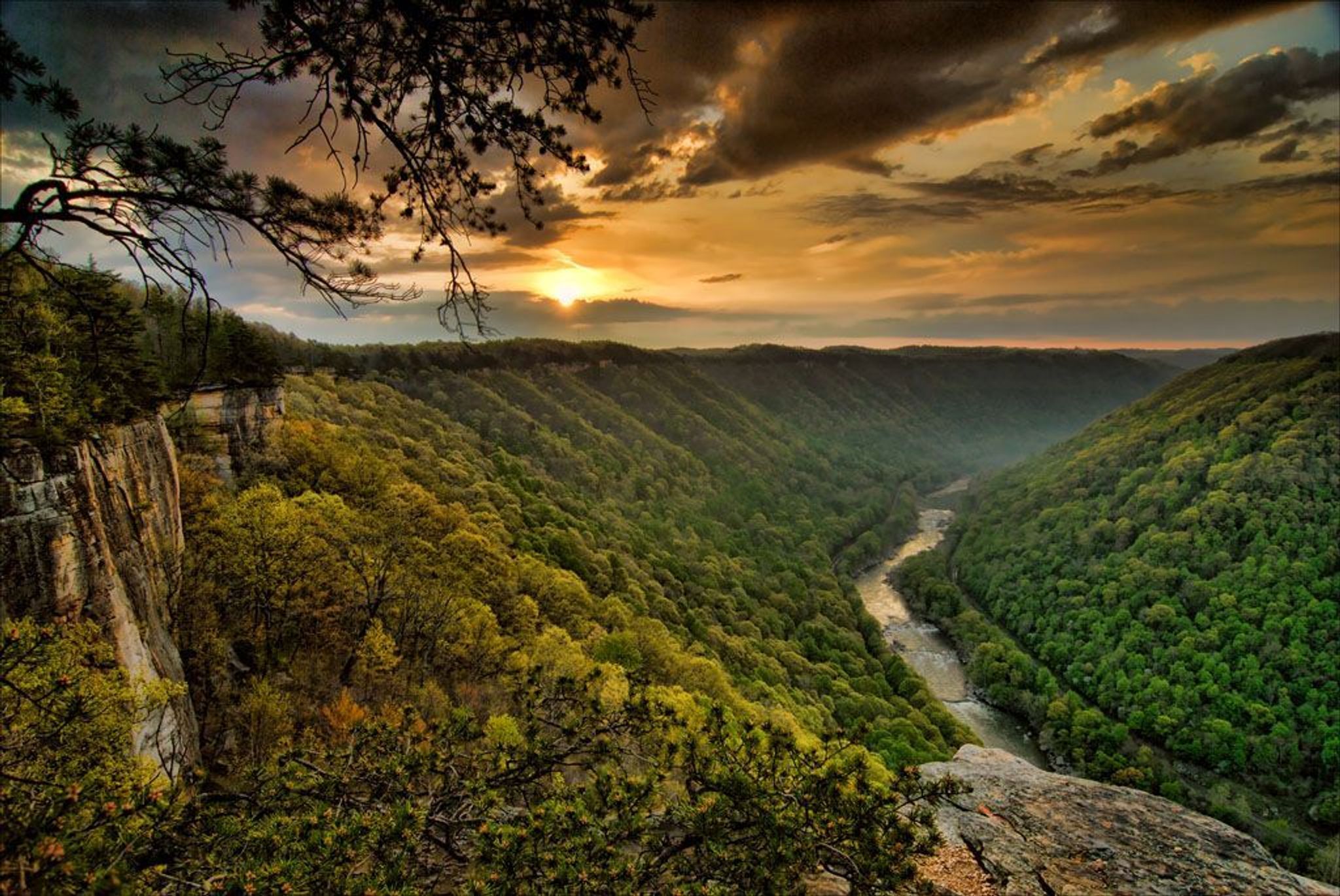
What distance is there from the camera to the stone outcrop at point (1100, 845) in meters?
9.40

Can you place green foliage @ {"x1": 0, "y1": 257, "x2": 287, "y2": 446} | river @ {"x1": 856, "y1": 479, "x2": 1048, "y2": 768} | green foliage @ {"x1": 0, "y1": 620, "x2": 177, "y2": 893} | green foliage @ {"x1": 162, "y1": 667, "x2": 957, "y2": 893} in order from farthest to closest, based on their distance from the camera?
1. river @ {"x1": 856, "y1": 479, "x2": 1048, "y2": 768}
2. green foliage @ {"x1": 0, "y1": 257, "x2": 287, "y2": 446}
3. green foliage @ {"x1": 162, "y1": 667, "x2": 957, "y2": 893}
4. green foliage @ {"x1": 0, "y1": 620, "x2": 177, "y2": 893}

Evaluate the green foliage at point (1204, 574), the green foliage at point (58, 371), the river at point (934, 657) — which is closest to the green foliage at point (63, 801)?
the green foliage at point (58, 371)

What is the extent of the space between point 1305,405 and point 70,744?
143m

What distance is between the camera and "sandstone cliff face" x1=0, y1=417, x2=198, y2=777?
13914 millimetres

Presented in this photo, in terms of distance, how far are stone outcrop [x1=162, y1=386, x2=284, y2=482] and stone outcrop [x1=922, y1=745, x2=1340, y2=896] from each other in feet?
128

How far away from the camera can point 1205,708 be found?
60.7 meters

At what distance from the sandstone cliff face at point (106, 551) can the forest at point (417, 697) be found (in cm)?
102

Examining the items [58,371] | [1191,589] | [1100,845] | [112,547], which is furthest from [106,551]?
[1191,589]

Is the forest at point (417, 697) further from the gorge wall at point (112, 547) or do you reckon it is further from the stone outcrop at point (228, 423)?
the stone outcrop at point (228, 423)

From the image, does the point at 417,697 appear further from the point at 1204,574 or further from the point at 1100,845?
the point at 1204,574

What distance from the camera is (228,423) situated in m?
36.7

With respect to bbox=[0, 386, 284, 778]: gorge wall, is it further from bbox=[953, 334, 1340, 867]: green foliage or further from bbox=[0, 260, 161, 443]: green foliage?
bbox=[953, 334, 1340, 867]: green foliage

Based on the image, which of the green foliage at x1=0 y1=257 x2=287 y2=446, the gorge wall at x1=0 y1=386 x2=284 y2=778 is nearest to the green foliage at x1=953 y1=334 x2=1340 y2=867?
the gorge wall at x1=0 y1=386 x2=284 y2=778

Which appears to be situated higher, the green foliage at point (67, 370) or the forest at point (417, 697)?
the green foliage at point (67, 370)
